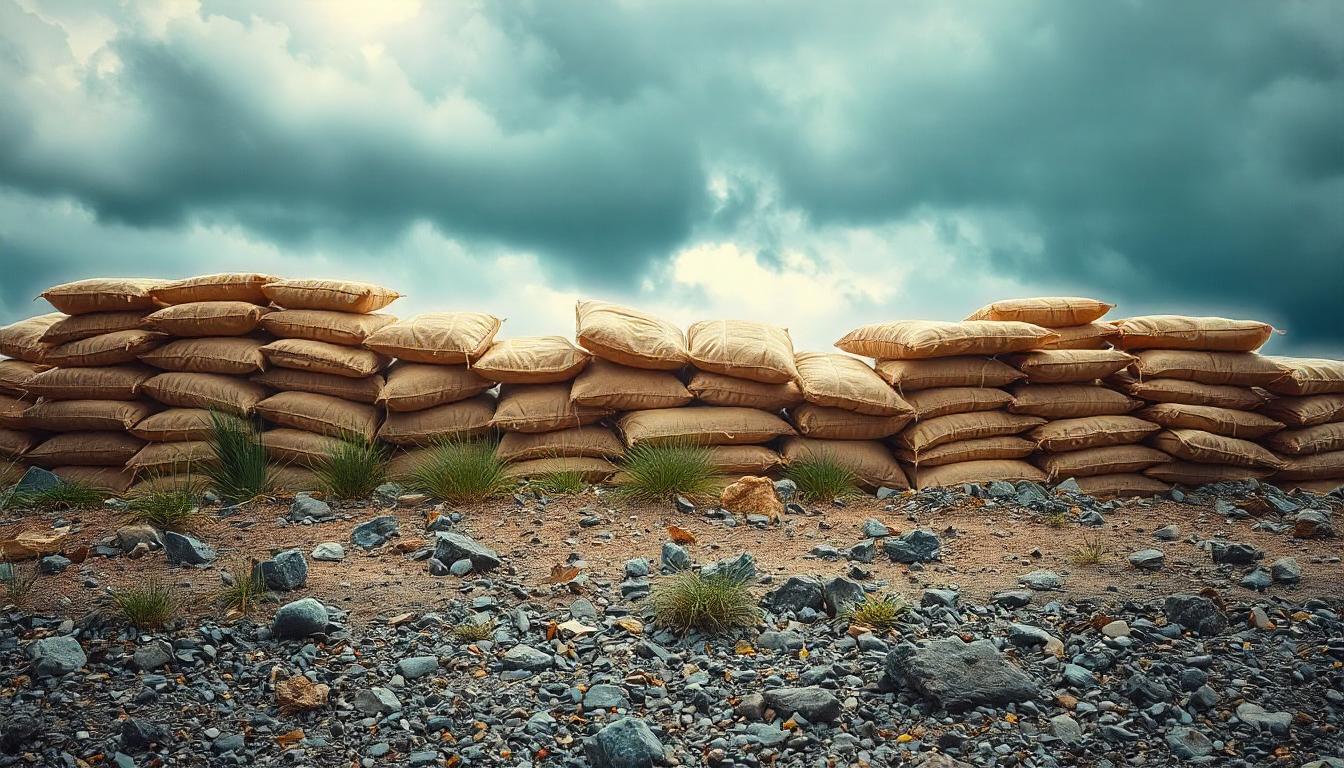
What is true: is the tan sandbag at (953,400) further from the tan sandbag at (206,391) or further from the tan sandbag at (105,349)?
the tan sandbag at (105,349)

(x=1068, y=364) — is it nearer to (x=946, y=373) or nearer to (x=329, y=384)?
(x=946, y=373)

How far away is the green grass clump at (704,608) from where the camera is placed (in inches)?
143

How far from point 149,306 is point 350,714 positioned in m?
5.32

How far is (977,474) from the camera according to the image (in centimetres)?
662

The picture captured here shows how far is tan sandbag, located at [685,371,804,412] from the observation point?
6543mm

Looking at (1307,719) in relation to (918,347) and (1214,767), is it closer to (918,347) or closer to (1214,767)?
(1214,767)

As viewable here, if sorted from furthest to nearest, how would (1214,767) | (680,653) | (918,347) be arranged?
(918,347) → (680,653) → (1214,767)

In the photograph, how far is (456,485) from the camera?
19.3 feet

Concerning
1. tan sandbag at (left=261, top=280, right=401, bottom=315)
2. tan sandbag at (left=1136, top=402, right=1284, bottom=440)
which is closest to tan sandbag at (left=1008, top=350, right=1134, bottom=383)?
tan sandbag at (left=1136, top=402, right=1284, bottom=440)

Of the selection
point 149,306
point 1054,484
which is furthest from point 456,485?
point 1054,484

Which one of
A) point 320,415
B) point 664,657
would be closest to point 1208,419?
point 664,657

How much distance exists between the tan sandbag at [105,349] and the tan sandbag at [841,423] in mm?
4994

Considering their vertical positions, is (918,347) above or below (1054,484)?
above

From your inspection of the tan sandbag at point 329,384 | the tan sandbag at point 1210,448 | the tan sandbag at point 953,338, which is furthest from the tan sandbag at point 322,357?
the tan sandbag at point 1210,448
